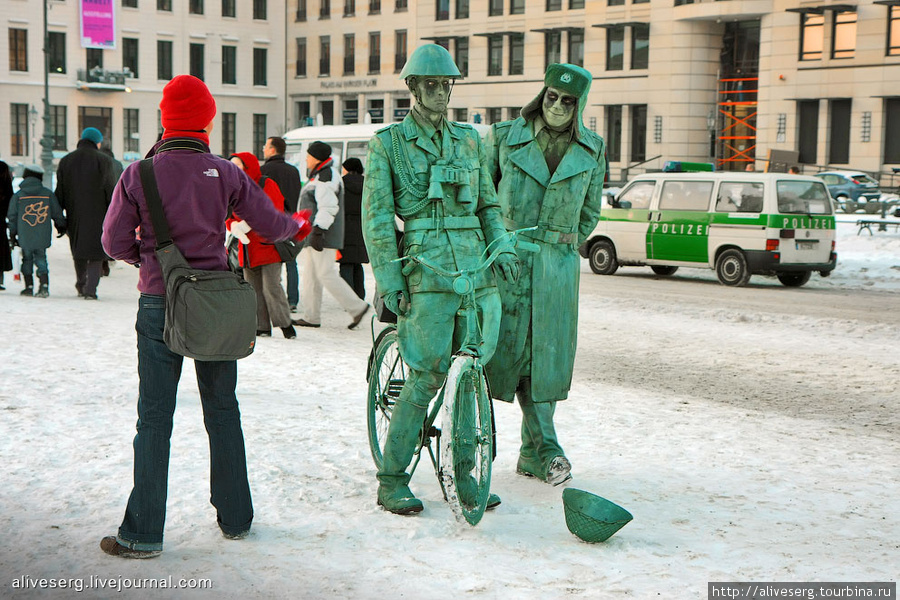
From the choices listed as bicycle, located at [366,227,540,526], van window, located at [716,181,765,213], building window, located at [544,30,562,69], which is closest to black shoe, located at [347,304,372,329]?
bicycle, located at [366,227,540,526]

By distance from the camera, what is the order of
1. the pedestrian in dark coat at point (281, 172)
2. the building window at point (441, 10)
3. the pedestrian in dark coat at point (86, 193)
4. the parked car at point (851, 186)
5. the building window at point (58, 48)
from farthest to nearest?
1. the building window at point (58, 48)
2. the building window at point (441, 10)
3. the parked car at point (851, 186)
4. the pedestrian in dark coat at point (86, 193)
5. the pedestrian in dark coat at point (281, 172)

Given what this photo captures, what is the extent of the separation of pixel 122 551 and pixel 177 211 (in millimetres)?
1339

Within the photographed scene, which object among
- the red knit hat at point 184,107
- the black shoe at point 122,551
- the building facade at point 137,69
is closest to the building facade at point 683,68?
the building facade at point 137,69

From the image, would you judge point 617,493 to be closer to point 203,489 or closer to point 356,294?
point 203,489

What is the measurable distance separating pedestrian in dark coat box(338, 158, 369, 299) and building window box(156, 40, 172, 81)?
211 feet

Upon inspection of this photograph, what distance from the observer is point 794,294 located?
16922 millimetres

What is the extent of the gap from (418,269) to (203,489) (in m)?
1.51

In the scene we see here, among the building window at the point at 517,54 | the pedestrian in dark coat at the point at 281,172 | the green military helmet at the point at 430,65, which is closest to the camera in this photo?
the green military helmet at the point at 430,65

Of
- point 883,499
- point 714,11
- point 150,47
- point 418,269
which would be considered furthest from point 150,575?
point 150,47

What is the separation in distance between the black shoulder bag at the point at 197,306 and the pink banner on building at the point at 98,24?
230 feet

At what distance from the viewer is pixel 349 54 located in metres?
→ 74.0

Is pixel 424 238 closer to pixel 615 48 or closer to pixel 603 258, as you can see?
pixel 603 258

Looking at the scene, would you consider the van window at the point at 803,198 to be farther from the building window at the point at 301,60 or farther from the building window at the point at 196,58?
the building window at the point at 301,60

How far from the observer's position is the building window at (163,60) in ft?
243
